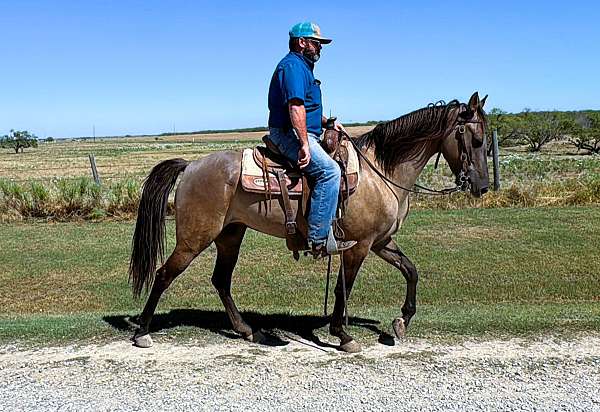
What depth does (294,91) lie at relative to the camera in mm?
5172

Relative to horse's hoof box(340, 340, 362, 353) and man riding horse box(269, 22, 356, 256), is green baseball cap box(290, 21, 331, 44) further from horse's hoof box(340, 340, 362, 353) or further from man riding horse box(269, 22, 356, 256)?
horse's hoof box(340, 340, 362, 353)

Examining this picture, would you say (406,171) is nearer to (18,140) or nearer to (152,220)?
(152,220)

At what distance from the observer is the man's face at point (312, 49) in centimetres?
537

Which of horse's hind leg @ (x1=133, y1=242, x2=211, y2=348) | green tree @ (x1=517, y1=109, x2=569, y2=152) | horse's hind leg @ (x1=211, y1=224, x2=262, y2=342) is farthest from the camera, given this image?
green tree @ (x1=517, y1=109, x2=569, y2=152)

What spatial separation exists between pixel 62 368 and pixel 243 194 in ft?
7.04

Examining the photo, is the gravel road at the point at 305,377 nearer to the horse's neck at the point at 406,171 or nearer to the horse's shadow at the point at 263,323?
the horse's shadow at the point at 263,323

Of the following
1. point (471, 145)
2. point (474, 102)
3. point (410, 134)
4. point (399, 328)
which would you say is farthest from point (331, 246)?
point (474, 102)

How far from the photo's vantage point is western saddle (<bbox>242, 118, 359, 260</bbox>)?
5.65m

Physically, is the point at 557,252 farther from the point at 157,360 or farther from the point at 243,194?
the point at 157,360

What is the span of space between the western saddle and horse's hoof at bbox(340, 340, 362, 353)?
95cm

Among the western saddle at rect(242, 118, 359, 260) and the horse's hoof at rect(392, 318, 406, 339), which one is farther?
the horse's hoof at rect(392, 318, 406, 339)

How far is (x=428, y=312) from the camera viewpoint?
7.28 meters

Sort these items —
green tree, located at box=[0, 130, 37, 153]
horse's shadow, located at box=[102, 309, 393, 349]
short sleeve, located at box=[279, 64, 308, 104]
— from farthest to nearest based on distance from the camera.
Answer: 1. green tree, located at box=[0, 130, 37, 153]
2. horse's shadow, located at box=[102, 309, 393, 349]
3. short sleeve, located at box=[279, 64, 308, 104]

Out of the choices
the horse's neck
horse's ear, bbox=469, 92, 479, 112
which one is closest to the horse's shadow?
the horse's neck
